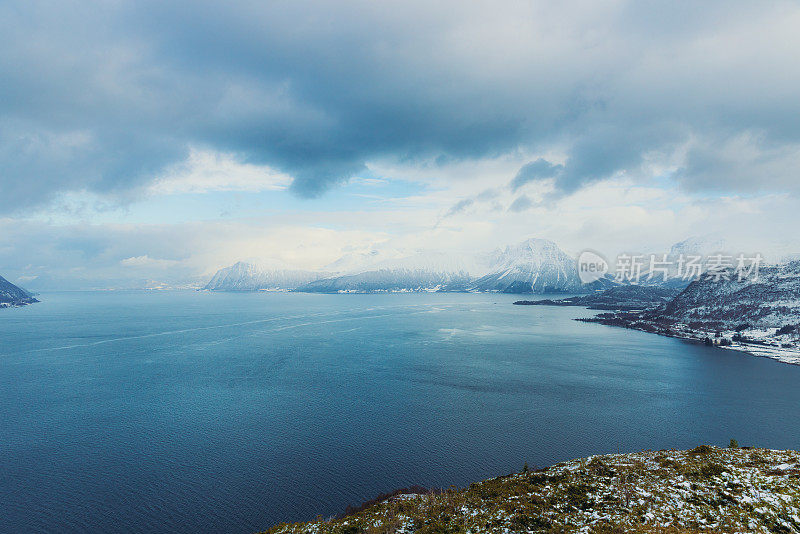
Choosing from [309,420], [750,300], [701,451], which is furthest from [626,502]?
[750,300]

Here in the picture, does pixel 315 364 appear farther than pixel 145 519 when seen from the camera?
Yes

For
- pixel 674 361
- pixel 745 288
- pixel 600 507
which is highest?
pixel 745 288

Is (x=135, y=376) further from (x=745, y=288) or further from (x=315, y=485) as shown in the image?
(x=745, y=288)

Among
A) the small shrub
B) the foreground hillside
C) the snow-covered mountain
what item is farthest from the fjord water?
the snow-covered mountain

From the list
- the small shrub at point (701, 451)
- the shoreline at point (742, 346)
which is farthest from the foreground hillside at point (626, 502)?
the shoreline at point (742, 346)

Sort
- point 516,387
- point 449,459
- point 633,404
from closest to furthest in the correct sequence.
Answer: point 449,459, point 633,404, point 516,387

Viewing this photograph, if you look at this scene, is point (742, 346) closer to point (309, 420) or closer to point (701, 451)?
point (701, 451)

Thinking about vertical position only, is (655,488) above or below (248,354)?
above

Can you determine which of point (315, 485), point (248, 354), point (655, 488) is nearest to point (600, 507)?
point (655, 488)
